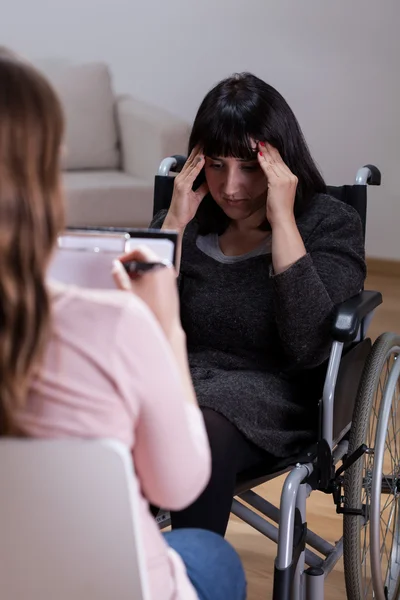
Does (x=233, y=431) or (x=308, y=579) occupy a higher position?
(x=233, y=431)

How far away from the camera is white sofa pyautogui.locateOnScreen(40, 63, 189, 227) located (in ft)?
12.8

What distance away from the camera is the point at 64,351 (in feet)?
2.51

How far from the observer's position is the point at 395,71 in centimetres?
409

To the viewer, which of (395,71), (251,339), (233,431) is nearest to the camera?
(233,431)

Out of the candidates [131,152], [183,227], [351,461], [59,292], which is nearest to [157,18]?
[131,152]

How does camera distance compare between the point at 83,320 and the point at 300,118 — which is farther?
the point at 300,118

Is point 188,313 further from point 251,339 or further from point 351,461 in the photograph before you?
point 351,461

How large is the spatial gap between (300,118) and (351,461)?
287 cm

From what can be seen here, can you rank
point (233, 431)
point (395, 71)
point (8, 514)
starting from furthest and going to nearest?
point (395, 71) → point (233, 431) → point (8, 514)

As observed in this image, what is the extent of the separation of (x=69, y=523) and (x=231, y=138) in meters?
1.05

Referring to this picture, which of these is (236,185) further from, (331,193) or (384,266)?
(384,266)

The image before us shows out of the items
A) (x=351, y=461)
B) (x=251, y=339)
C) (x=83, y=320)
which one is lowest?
(x=351, y=461)

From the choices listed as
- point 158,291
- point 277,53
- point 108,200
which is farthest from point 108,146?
point 158,291

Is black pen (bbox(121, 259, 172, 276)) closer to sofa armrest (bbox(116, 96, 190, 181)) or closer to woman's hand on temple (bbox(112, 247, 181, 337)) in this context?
woman's hand on temple (bbox(112, 247, 181, 337))
